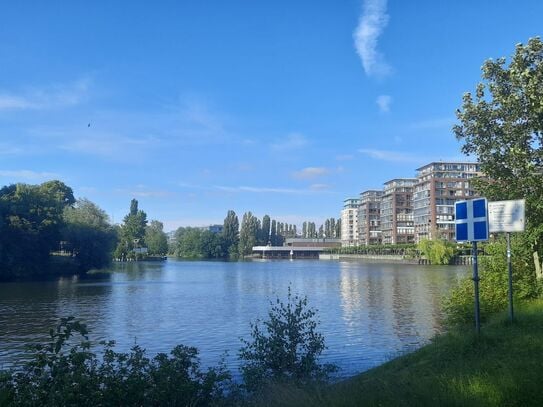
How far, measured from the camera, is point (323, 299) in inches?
1789

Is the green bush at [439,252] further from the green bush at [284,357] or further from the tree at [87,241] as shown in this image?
the green bush at [284,357]

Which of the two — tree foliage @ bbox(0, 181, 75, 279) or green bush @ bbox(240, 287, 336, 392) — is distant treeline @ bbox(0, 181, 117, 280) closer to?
tree foliage @ bbox(0, 181, 75, 279)

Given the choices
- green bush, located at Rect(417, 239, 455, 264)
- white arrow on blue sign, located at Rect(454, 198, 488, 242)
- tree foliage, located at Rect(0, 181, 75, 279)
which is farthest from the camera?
green bush, located at Rect(417, 239, 455, 264)

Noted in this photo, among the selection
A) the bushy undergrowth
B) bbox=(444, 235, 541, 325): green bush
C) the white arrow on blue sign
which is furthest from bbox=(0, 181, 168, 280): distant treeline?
the white arrow on blue sign

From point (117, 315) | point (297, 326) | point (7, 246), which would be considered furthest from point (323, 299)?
point (7, 246)

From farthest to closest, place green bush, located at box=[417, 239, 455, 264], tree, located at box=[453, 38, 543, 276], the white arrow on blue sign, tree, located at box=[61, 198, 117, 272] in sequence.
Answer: green bush, located at box=[417, 239, 455, 264] < tree, located at box=[61, 198, 117, 272] < tree, located at box=[453, 38, 543, 276] < the white arrow on blue sign

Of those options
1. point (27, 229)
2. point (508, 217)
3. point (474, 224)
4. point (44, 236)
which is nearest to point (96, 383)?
point (474, 224)

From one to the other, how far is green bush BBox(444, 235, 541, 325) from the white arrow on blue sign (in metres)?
7.67

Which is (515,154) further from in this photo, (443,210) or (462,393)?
(443,210)

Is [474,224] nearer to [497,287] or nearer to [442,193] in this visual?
[497,287]

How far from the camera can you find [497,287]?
20109mm

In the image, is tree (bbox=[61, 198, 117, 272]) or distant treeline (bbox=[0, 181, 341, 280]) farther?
tree (bbox=[61, 198, 117, 272])

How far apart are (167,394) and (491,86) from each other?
56.6 feet

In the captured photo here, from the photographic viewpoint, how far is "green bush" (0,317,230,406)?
8.48m
